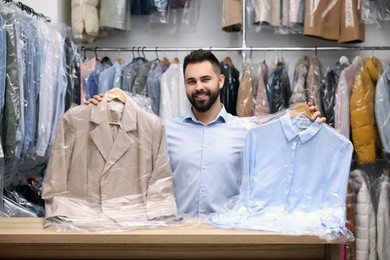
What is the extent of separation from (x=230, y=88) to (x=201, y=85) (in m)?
1.72

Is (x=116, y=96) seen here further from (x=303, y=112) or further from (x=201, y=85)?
(x=303, y=112)

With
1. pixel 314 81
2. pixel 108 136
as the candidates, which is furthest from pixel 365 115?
pixel 108 136

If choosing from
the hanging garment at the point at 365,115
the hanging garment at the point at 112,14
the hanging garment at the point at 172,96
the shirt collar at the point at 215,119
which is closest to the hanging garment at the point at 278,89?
the hanging garment at the point at 365,115

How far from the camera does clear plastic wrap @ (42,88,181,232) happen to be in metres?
3.02

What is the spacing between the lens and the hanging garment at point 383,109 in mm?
4785

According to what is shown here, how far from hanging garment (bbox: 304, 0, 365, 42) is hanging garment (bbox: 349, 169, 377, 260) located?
105 centimetres

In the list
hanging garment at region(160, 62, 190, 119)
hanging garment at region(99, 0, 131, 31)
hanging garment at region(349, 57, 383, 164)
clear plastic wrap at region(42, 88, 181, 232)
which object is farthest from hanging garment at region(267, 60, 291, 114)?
clear plastic wrap at region(42, 88, 181, 232)

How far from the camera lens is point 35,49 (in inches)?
164

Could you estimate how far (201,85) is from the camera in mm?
3398

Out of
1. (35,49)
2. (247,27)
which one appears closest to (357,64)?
(247,27)

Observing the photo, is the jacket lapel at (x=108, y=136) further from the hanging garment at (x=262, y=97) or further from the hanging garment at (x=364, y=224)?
the hanging garment at (x=364, y=224)

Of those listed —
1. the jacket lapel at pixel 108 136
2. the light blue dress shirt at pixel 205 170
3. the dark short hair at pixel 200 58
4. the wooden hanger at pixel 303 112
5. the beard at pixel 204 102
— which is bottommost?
the light blue dress shirt at pixel 205 170

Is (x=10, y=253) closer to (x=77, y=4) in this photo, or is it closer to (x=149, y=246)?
(x=149, y=246)

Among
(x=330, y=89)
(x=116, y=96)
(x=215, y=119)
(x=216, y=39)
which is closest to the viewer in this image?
(x=116, y=96)
